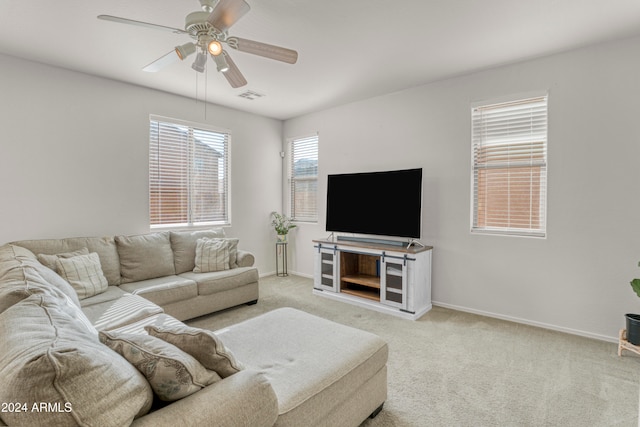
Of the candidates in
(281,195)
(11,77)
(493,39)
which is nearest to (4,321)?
(11,77)

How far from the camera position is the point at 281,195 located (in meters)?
5.84

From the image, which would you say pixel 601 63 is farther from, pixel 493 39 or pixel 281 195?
pixel 281 195

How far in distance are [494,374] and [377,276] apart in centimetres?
202

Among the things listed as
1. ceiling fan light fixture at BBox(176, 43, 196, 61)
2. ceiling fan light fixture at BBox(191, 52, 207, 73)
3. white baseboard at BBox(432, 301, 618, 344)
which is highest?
ceiling fan light fixture at BBox(191, 52, 207, 73)

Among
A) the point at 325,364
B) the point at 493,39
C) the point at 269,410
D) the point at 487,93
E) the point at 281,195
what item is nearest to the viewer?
the point at 269,410

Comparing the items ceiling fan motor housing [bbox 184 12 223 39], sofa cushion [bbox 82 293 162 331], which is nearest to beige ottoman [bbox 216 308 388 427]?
sofa cushion [bbox 82 293 162 331]

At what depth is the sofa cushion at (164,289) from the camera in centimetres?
310

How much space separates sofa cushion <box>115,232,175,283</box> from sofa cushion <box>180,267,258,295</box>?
10.2 inches

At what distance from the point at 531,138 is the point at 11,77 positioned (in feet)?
17.5

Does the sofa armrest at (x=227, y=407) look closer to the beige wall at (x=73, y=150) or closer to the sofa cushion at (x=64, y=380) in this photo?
the sofa cushion at (x=64, y=380)

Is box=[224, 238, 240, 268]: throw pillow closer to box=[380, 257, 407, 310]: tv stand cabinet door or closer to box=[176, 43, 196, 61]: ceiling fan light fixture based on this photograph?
box=[380, 257, 407, 310]: tv stand cabinet door

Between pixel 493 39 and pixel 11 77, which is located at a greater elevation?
pixel 493 39

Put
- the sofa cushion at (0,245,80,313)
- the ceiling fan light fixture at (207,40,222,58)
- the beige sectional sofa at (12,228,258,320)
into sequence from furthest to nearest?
the beige sectional sofa at (12,228,258,320) < the ceiling fan light fixture at (207,40,222,58) < the sofa cushion at (0,245,80,313)

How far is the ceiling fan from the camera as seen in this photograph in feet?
6.05
